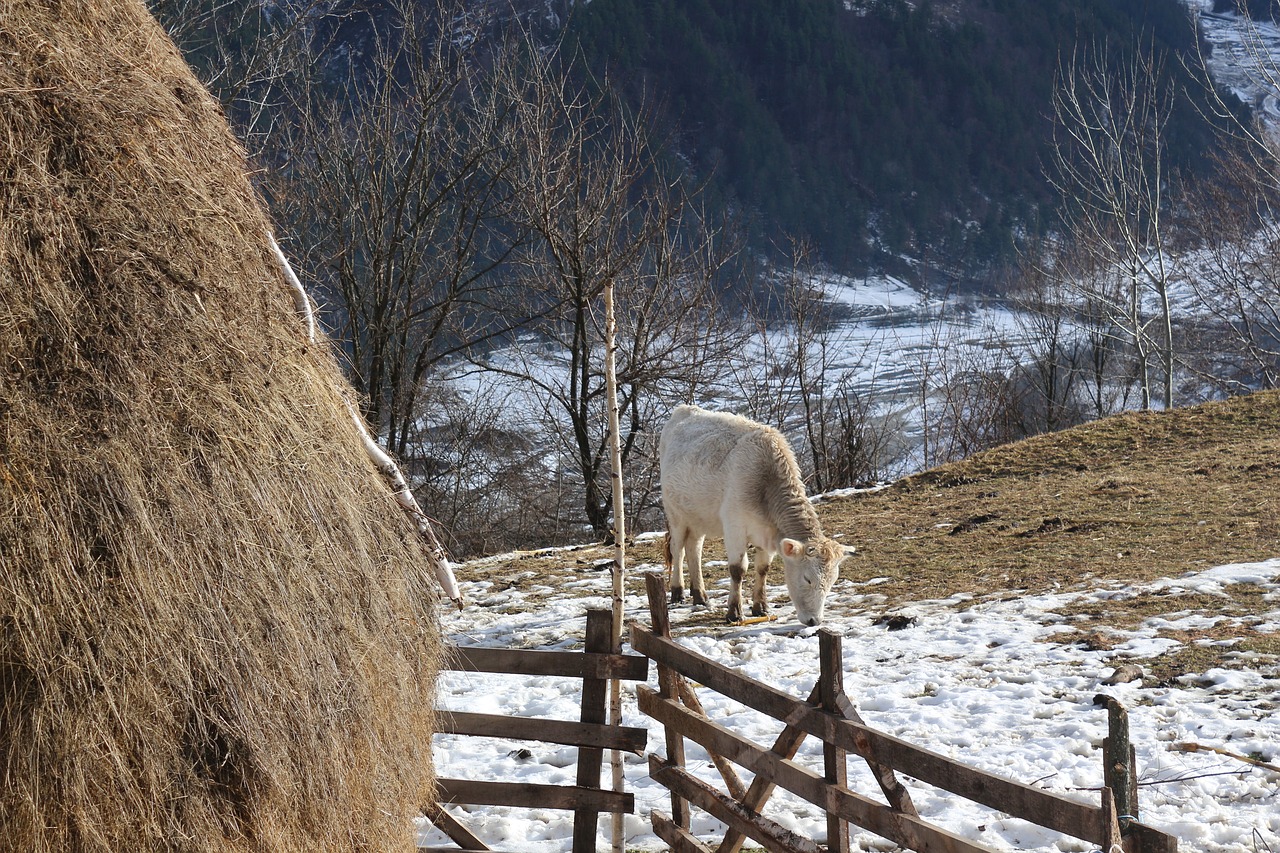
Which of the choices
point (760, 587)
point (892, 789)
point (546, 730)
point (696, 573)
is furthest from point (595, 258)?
point (892, 789)

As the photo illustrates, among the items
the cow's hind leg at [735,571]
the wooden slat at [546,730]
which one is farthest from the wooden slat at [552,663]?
the cow's hind leg at [735,571]

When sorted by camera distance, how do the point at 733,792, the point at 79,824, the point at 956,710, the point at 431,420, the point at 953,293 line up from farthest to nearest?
the point at 953,293
the point at 431,420
the point at 956,710
the point at 733,792
the point at 79,824

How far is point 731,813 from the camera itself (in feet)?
16.8

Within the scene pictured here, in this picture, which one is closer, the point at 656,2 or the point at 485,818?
the point at 485,818

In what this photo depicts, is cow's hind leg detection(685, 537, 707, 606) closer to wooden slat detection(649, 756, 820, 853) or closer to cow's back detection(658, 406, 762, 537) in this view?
cow's back detection(658, 406, 762, 537)

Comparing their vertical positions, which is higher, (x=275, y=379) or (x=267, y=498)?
(x=275, y=379)

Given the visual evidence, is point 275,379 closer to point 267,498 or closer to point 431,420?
point 267,498

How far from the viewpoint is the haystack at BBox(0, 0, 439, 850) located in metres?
3.56

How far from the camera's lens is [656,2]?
5341 centimetres

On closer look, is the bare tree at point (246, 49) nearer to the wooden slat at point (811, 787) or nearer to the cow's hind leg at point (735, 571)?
the cow's hind leg at point (735, 571)

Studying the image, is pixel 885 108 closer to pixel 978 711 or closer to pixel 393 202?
pixel 393 202

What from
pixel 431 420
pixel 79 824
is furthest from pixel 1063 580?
pixel 431 420

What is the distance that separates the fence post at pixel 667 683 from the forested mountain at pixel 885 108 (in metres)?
49.7

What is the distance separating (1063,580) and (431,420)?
16665 mm
